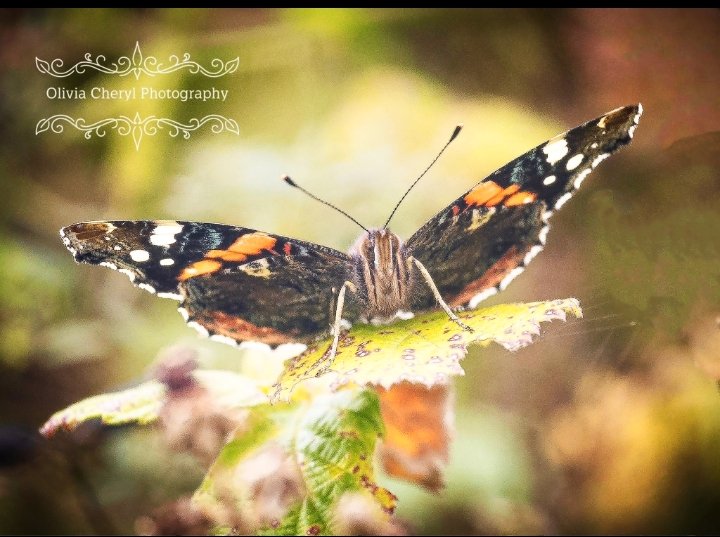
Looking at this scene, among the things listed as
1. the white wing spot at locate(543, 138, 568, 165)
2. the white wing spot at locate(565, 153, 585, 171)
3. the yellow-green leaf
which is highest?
the white wing spot at locate(543, 138, 568, 165)

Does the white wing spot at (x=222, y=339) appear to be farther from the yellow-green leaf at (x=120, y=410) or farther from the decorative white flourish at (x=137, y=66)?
the decorative white flourish at (x=137, y=66)

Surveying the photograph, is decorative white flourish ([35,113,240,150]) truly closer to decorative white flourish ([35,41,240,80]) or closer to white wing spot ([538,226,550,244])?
decorative white flourish ([35,41,240,80])

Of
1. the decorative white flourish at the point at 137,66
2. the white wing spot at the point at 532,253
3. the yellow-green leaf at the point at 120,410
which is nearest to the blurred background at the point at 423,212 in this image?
the decorative white flourish at the point at 137,66

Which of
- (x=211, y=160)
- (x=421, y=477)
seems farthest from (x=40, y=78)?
(x=421, y=477)

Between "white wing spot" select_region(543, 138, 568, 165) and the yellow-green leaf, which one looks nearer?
"white wing spot" select_region(543, 138, 568, 165)

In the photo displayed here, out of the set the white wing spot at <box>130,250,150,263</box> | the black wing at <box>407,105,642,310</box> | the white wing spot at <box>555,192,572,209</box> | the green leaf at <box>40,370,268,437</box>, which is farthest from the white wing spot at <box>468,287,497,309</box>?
the white wing spot at <box>130,250,150,263</box>

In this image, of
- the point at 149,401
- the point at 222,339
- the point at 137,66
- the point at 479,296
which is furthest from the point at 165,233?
the point at 137,66

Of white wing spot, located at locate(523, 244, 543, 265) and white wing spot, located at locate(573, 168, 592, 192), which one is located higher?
white wing spot, located at locate(573, 168, 592, 192)

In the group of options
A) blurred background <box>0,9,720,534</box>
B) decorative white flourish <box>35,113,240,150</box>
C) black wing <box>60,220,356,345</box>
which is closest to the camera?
black wing <box>60,220,356,345</box>
